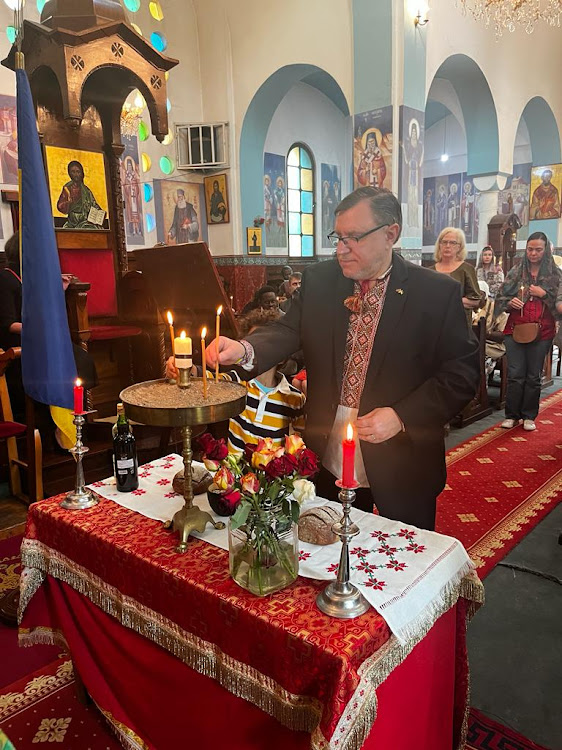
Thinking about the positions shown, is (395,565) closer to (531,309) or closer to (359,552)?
(359,552)

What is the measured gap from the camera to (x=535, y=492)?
435 cm

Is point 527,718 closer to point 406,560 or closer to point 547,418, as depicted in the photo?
point 406,560

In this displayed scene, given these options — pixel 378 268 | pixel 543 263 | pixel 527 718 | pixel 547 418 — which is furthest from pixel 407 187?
pixel 527 718

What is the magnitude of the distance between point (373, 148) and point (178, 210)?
405cm

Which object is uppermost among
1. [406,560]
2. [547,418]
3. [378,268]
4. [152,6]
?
[152,6]

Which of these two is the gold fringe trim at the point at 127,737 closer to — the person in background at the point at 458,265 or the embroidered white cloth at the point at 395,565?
the embroidered white cloth at the point at 395,565

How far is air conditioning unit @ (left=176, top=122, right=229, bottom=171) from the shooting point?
10234 millimetres

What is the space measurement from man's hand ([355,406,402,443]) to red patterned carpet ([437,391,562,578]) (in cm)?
172

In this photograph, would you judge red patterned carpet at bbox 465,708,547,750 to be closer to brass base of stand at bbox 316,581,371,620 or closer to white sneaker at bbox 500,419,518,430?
brass base of stand at bbox 316,581,371,620

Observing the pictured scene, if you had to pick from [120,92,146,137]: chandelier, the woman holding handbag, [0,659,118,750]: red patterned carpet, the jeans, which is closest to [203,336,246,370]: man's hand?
[0,659,118,750]: red patterned carpet

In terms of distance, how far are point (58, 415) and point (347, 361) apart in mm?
1559

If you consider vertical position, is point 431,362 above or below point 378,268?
below

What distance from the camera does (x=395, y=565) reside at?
1.53m

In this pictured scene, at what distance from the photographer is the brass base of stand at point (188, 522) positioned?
1670 millimetres
